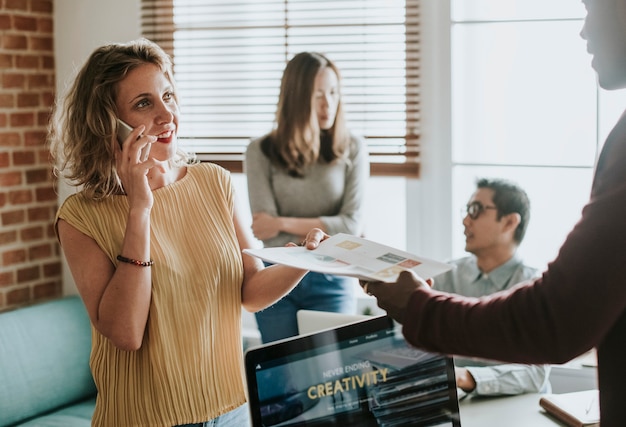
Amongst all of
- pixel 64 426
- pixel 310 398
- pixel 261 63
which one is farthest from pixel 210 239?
pixel 261 63

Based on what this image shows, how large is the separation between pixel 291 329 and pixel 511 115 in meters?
1.30

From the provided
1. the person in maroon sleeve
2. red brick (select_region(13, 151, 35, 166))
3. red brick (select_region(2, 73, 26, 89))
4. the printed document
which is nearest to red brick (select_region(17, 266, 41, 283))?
red brick (select_region(13, 151, 35, 166))

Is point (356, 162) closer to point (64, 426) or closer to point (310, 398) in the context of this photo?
point (64, 426)

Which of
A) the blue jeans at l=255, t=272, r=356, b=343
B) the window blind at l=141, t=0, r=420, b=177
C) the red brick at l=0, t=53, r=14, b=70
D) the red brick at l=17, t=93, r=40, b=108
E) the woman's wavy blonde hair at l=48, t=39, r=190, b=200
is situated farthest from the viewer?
the red brick at l=17, t=93, r=40, b=108

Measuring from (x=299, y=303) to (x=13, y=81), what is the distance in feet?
5.75

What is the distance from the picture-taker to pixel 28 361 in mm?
3402

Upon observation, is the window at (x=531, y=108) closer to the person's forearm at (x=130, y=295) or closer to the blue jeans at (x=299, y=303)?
the blue jeans at (x=299, y=303)

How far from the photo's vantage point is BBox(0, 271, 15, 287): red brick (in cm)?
371

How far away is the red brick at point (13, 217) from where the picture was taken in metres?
3.70

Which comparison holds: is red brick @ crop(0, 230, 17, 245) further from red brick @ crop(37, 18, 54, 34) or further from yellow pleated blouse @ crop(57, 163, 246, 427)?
yellow pleated blouse @ crop(57, 163, 246, 427)

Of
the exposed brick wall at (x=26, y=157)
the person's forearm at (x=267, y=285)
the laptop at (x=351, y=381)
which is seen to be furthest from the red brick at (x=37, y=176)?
the laptop at (x=351, y=381)

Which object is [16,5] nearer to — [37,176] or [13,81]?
[13,81]

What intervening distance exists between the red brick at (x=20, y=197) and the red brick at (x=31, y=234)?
0.43ft

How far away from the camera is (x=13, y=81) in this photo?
375cm
